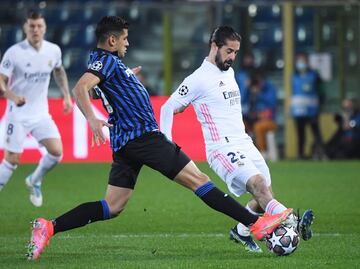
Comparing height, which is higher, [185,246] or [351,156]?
[185,246]

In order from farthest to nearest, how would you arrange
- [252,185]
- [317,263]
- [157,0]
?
[157,0]
[252,185]
[317,263]

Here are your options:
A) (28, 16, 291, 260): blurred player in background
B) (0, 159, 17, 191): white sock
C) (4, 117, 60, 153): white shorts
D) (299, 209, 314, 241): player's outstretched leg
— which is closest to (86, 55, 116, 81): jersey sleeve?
(28, 16, 291, 260): blurred player in background

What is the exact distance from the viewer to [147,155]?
8727 millimetres

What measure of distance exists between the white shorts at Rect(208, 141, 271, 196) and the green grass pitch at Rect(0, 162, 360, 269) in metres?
0.65

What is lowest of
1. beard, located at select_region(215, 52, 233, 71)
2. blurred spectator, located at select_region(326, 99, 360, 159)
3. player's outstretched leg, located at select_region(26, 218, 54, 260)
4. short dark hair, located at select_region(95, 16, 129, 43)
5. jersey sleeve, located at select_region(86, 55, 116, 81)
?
blurred spectator, located at select_region(326, 99, 360, 159)

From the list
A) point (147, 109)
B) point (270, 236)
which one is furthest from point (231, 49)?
point (270, 236)

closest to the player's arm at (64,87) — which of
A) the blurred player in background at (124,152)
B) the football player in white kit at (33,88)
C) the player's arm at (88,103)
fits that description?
the football player in white kit at (33,88)

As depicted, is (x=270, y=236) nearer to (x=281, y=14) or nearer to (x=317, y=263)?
(x=317, y=263)

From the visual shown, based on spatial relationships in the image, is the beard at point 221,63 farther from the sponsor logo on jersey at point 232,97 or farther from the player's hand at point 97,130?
the player's hand at point 97,130

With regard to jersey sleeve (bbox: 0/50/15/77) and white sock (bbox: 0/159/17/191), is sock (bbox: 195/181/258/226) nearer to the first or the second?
white sock (bbox: 0/159/17/191)

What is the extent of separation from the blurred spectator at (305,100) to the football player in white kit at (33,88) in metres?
9.92

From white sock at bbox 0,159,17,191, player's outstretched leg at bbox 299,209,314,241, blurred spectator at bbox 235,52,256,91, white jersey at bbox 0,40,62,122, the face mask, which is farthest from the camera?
blurred spectator at bbox 235,52,256,91

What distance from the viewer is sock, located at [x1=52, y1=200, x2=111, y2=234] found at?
8859 millimetres

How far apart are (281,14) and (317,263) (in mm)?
15812
